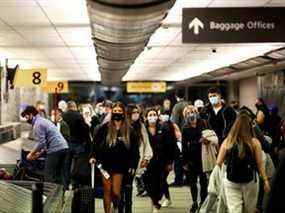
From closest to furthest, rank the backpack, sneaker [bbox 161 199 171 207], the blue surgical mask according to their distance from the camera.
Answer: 1. the backpack
2. the blue surgical mask
3. sneaker [bbox 161 199 171 207]

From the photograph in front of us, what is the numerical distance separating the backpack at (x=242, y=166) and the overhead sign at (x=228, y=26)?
147 cm

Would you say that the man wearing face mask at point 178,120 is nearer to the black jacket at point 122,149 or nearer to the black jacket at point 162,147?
the black jacket at point 162,147

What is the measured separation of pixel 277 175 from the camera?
1954 mm

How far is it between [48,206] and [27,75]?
10.8 meters

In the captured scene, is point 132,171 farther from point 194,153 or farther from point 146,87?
point 146,87

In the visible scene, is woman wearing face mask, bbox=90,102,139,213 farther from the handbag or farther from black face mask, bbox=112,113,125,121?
the handbag

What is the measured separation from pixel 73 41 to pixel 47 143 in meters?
3.63

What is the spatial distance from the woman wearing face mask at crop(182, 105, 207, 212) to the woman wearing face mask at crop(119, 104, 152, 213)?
2.73 feet

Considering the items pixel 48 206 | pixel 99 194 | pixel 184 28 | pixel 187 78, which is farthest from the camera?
pixel 187 78

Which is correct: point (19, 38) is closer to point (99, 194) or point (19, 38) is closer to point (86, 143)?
point (86, 143)

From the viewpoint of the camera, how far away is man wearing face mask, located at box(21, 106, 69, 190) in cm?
810

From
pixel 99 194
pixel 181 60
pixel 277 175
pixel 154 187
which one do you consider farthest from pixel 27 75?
pixel 277 175

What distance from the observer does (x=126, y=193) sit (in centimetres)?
722

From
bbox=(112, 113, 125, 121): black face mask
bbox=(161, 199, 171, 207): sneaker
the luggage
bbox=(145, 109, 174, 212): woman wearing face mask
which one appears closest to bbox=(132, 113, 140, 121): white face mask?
bbox=(145, 109, 174, 212): woman wearing face mask
